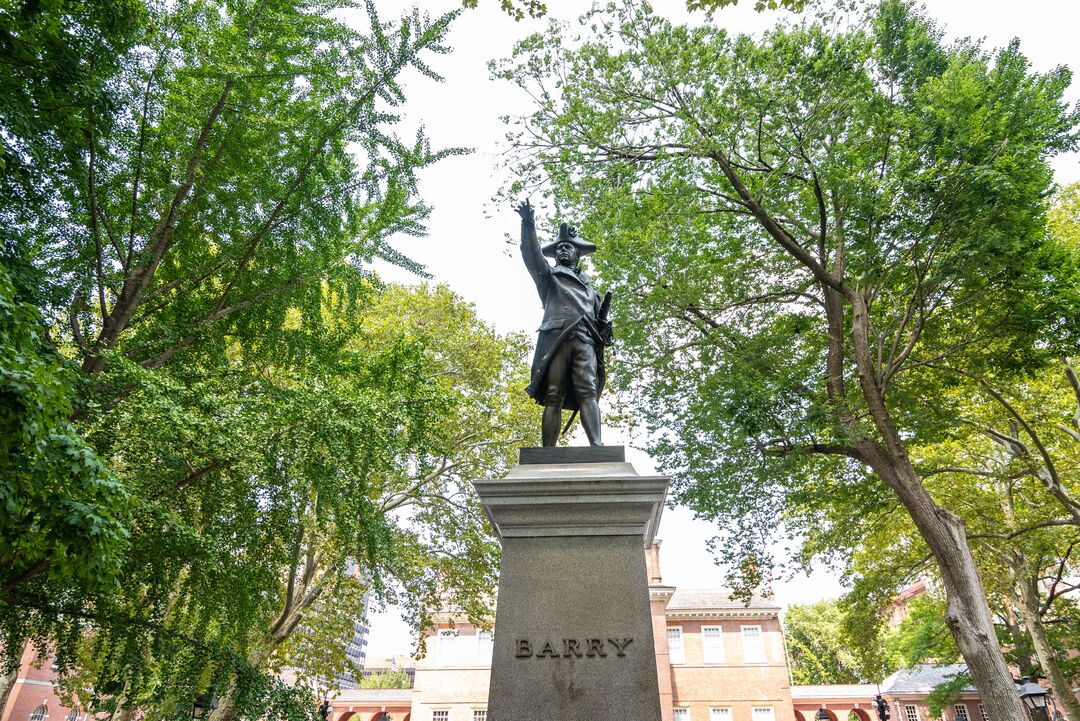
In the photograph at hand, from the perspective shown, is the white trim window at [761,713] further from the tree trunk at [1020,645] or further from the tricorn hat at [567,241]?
the tricorn hat at [567,241]

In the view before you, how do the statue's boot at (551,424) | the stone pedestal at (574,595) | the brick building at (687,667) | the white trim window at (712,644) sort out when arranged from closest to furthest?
the stone pedestal at (574,595), the statue's boot at (551,424), the brick building at (687,667), the white trim window at (712,644)

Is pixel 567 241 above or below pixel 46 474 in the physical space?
above

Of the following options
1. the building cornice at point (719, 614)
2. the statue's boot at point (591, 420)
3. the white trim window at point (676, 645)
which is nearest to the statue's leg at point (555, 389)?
the statue's boot at point (591, 420)

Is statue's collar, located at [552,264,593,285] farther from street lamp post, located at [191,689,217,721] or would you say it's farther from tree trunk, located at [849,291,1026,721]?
street lamp post, located at [191,689,217,721]

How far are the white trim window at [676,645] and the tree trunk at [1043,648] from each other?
16203 millimetres

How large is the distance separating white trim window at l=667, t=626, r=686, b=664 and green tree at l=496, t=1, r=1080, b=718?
20092 mm

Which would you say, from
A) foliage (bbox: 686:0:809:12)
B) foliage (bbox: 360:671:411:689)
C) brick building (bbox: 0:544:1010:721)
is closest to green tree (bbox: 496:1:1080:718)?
foliage (bbox: 686:0:809:12)

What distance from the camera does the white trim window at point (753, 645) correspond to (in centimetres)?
3231

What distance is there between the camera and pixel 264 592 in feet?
31.8

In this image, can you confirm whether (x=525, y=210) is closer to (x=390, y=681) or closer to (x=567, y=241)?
(x=567, y=241)

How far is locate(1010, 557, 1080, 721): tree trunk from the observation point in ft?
62.6

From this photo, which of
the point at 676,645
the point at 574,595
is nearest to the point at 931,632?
the point at 676,645

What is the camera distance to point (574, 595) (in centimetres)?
439

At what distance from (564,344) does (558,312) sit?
0.32 metres
